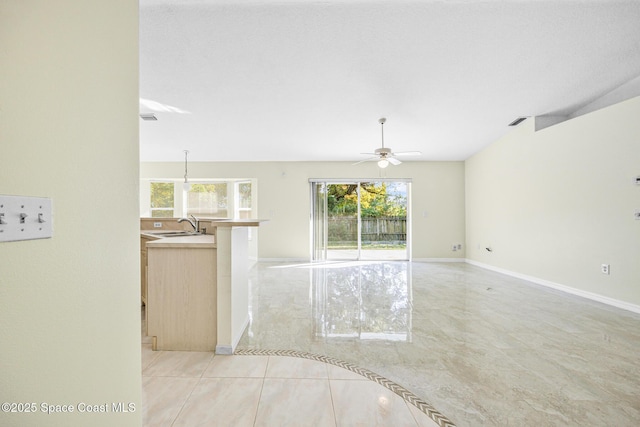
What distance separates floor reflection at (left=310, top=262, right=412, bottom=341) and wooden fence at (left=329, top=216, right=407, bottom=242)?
1.26m

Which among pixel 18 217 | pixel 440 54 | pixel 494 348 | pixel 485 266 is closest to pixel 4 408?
pixel 18 217

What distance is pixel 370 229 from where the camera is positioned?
21.7 ft

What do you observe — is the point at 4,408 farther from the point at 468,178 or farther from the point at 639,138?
the point at 468,178

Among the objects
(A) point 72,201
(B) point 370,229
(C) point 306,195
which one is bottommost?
(B) point 370,229

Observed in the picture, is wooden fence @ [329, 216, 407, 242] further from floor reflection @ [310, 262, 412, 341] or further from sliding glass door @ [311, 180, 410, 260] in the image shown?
floor reflection @ [310, 262, 412, 341]

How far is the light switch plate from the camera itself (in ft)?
1.87

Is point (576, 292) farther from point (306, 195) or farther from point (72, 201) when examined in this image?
point (72, 201)

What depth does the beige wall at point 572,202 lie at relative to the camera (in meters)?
3.16

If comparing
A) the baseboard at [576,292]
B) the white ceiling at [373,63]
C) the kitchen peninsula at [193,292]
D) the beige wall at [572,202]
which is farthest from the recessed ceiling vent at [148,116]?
the baseboard at [576,292]

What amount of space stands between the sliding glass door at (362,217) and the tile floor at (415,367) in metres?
3.17

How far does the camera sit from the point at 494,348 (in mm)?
2176

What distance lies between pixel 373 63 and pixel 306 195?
12.3ft

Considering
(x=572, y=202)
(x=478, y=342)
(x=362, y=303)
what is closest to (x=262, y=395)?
(x=478, y=342)

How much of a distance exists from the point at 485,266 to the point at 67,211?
639cm
